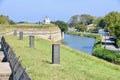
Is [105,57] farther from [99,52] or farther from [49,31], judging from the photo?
[49,31]

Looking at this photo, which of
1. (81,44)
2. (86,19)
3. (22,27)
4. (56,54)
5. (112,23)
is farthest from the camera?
(86,19)

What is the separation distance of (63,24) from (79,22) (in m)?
50.6

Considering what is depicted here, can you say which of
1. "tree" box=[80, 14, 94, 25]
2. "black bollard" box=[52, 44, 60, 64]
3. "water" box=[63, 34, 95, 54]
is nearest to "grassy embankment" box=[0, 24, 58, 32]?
"water" box=[63, 34, 95, 54]

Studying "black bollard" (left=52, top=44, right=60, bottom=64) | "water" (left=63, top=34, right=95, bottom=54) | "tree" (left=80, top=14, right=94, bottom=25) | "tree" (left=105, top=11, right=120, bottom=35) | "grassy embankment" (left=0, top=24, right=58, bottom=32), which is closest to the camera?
"black bollard" (left=52, top=44, right=60, bottom=64)

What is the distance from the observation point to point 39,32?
58188mm

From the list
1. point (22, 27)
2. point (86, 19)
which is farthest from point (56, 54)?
point (86, 19)

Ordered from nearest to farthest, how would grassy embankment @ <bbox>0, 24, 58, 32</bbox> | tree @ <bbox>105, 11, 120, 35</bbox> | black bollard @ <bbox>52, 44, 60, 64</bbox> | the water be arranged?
1. black bollard @ <bbox>52, 44, 60, 64</bbox>
2. the water
3. tree @ <bbox>105, 11, 120, 35</bbox>
4. grassy embankment @ <bbox>0, 24, 58, 32</bbox>

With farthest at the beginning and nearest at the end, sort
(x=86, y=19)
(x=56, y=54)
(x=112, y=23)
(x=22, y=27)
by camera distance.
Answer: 1. (x=86, y=19)
2. (x=22, y=27)
3. (x=112, y=23)
4. (x=56, y=54)

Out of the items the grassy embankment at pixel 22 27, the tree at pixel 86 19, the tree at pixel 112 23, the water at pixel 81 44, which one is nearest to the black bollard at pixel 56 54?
the water at pixel 81 44

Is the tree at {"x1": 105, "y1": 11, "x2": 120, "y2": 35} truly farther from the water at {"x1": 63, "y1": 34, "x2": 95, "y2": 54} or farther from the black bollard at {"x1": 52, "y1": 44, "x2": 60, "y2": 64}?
the black bollard at {"x1": 52, "y1": 44, "x2": 60, "y2": 64}

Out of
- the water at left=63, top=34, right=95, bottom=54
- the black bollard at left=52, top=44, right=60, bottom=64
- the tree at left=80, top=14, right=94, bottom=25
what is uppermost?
the black bollard at left=52, top=44, right=60, bottom=64

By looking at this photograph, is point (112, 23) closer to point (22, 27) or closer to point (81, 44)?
point (81, 44)

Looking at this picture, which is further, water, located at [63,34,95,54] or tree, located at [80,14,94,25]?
tree, located at [80,14,94,25]

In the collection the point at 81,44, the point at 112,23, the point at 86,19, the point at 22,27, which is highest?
the point at 112,23
